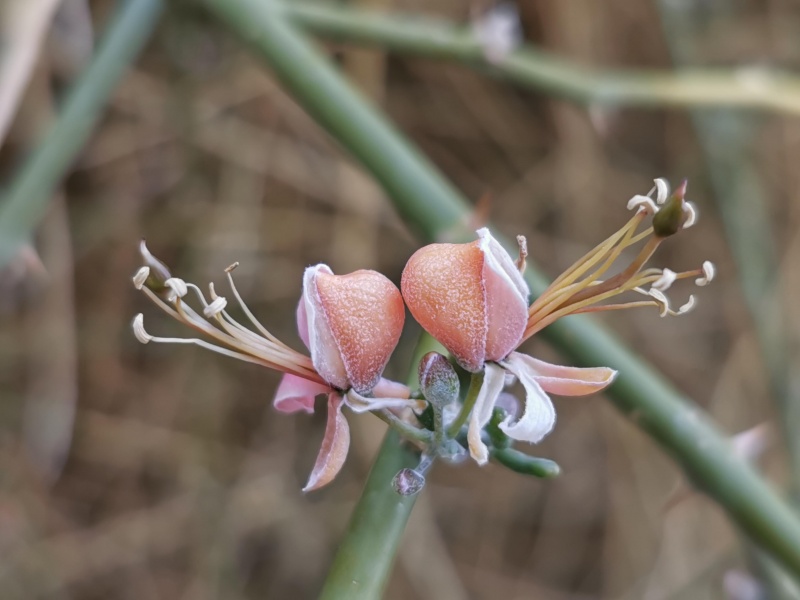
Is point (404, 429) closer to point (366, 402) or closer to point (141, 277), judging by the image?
point (366, 402)

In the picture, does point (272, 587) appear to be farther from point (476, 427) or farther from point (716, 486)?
point (476, 427)

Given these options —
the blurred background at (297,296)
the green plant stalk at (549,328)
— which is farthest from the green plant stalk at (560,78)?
the blurred background at (297,296)

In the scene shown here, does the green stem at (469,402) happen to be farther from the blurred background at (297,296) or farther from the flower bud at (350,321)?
the blurred background at (297,296)

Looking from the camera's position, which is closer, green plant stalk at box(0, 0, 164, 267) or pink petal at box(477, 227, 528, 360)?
pink petal at box(477, 227, 528, 360)

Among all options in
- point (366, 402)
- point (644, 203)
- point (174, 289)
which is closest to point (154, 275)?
point (174, 289)

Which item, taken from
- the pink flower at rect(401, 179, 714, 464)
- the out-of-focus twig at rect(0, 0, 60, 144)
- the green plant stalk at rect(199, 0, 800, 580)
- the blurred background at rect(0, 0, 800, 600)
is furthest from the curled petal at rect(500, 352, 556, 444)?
the blurred background at rect(0, 0, 800, 600)

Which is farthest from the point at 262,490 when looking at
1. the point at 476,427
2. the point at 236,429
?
the point at 476,427

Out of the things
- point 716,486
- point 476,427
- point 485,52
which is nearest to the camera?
point 476,427

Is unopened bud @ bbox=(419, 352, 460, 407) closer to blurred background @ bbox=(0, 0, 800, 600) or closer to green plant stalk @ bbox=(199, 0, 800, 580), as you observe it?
green plant stalk @ bbox=(199, 0, 800, 580)
